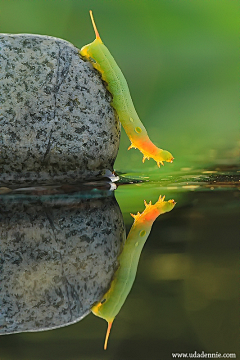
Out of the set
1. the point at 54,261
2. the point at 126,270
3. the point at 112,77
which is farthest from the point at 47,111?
the point at 126,270

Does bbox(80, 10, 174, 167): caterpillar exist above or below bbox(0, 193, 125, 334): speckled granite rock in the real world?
above

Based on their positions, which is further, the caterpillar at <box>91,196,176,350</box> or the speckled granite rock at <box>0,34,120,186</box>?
the speckled granite rock at <box>0,34,120,186</box>

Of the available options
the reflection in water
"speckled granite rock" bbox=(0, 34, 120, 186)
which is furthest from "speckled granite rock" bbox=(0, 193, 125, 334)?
"speckled granite rock" bbox=(0, 34, 120, 186)

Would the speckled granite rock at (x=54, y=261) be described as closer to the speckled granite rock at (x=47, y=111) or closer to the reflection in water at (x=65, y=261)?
the reflection in water at (x=65, y=261)

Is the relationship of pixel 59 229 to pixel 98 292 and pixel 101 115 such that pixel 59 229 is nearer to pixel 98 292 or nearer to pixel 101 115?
pixel 98 292

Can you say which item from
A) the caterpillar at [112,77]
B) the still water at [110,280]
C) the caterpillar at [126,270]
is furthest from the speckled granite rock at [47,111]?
the caterpillar at [126,270]

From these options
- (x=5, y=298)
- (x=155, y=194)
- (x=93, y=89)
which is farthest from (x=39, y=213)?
(x=93, y=89)

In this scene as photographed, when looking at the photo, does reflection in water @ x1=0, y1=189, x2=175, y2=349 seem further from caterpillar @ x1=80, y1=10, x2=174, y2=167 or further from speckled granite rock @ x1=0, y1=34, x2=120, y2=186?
caterpillar @ x1=80, y1=10, x2=174, y2=167

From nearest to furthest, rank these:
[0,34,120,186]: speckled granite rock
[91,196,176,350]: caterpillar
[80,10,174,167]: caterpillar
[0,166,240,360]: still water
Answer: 1. [0,166,240,360]: still water
2. [91,196,176,350]: caterpillar
3. [0,34,120,186]: speckled granite rock
4. [80,10,174,167]: caterpillar
